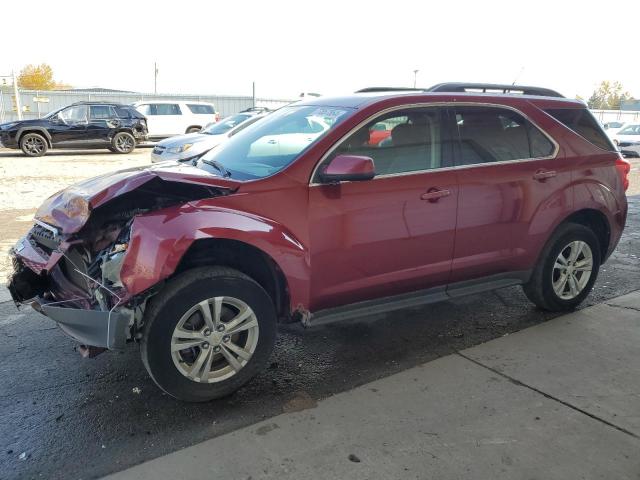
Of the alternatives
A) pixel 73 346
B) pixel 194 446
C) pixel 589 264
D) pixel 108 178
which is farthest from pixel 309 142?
pixel 589 264

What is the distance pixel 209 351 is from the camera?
3.19m

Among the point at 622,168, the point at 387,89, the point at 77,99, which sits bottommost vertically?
the point at 622,168

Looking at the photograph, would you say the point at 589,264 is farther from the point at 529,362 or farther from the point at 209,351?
the point at 209,351

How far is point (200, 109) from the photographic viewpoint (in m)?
22.8

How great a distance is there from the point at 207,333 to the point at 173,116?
68.0ft

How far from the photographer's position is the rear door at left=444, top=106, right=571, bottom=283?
4.06 meters

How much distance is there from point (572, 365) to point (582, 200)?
1518 mm

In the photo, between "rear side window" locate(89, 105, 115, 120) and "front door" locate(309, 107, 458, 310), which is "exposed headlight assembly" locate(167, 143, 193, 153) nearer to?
"front door" locate(309, 107, 458, 310)

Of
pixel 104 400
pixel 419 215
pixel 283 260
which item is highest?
pixel 419 215

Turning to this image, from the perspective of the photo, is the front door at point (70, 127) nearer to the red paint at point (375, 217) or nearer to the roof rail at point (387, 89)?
the red paint at point (375, 217)

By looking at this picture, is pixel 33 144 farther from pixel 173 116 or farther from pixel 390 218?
pixel 390 218

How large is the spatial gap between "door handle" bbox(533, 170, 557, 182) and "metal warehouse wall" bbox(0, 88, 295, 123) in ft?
74.8

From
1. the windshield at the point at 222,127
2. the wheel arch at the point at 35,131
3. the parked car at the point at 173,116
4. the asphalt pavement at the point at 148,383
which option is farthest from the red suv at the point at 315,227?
the parked car at the point at 173,116

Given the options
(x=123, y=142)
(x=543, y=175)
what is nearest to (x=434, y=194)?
(x=543, y=175)
